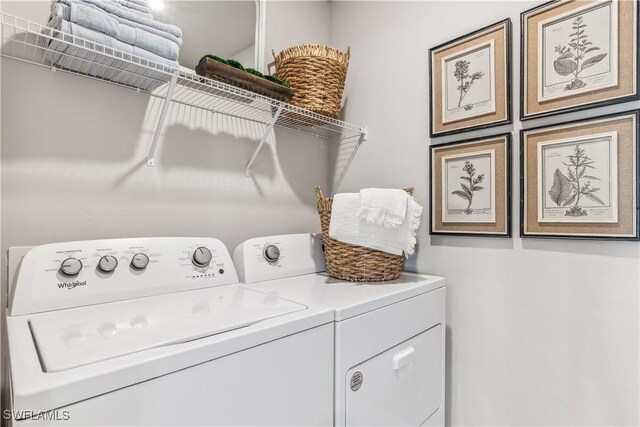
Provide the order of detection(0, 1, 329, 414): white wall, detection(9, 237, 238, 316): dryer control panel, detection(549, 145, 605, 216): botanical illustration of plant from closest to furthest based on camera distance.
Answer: detection(9, 237, 238, 316): dryer control panel < detection(0, 1, 329, 414): white wall < detection(549, 145, 605, 216): botanical illustration of plant

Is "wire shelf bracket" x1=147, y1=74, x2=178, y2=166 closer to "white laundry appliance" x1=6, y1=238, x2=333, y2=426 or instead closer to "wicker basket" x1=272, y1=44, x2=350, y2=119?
"white laundry appliance" x1=6, y1=238, x2=333, y2=426

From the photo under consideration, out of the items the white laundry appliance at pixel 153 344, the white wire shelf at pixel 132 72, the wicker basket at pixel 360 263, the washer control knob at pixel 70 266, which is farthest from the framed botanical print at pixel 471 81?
the washer control knob at pixel 70 266

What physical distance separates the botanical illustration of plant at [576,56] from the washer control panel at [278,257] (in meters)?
1.05

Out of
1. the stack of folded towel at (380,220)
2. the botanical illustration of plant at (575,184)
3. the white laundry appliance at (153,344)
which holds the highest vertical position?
the botanical illustration of plant at (575,184)

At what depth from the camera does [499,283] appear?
127 cm

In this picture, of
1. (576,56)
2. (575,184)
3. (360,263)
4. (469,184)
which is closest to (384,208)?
(360,263)

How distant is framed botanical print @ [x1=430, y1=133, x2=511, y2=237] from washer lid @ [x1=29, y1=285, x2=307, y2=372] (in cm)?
78

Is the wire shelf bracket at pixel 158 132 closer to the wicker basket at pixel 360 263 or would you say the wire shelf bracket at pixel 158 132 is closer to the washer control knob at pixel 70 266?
the washer control knob at pixel 70 266

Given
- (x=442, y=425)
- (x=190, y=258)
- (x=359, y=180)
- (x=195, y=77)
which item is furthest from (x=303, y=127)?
(x=442, y=425)

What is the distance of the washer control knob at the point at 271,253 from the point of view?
129 centimetres

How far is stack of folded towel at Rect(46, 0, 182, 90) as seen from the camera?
86 cm

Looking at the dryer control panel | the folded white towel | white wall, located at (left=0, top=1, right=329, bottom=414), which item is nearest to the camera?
the dryer control panel

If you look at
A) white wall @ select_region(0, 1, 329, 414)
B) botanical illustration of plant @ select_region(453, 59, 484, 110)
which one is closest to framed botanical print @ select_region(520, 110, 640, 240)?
botanical illustration of plant @ select_region(453, 59, 484, 110)

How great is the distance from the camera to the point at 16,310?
0.80 m
